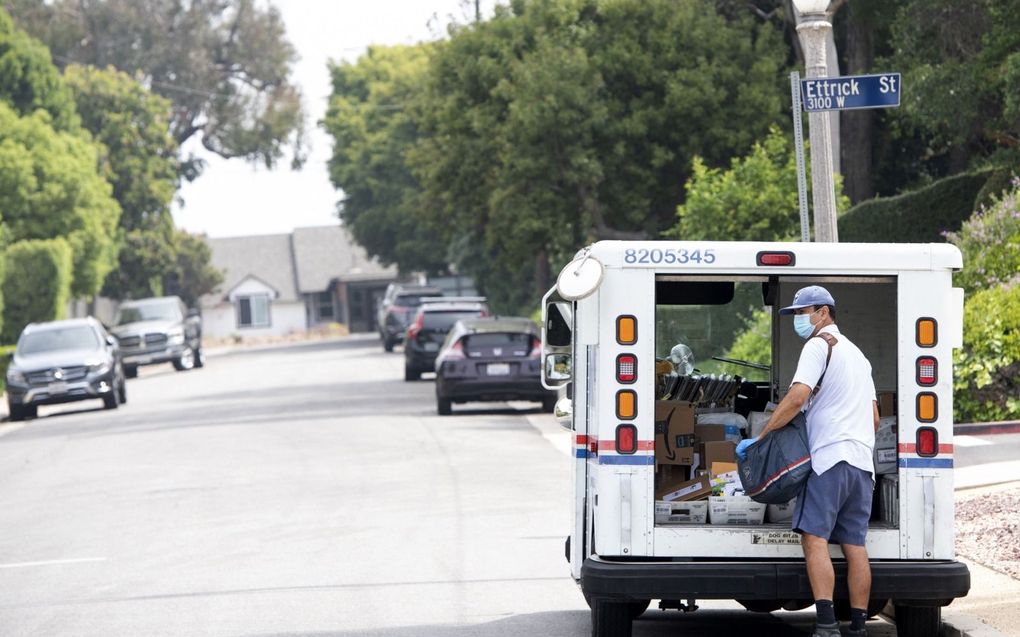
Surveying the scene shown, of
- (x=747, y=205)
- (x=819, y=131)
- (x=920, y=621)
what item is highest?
(x=819, y=131)

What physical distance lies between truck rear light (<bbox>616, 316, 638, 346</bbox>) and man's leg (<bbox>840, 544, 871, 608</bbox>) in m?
1.39

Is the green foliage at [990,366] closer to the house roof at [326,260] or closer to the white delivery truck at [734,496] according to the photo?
the white delivery truck at [734,496]

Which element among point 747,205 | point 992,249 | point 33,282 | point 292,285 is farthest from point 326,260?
point 992,249

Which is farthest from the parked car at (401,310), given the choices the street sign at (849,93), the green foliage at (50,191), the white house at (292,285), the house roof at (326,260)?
the house roof at (326,260)

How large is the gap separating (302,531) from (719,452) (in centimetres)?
545

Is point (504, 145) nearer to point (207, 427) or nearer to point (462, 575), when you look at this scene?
point (207, 427)

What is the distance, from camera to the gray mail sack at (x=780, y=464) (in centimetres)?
782

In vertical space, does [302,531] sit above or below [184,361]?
above

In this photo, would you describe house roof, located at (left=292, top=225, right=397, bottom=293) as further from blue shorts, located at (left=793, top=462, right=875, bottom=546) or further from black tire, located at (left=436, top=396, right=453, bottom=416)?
blue shorts, located at (left=793, top=462, right=875, bottom=546)

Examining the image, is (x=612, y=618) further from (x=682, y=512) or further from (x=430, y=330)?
(x=430, y=330)

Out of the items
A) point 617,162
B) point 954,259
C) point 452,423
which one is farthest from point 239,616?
point 617,162

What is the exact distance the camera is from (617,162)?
1341 inches

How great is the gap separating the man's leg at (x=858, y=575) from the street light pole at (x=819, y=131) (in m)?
5.21

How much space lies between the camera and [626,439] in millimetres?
7980
